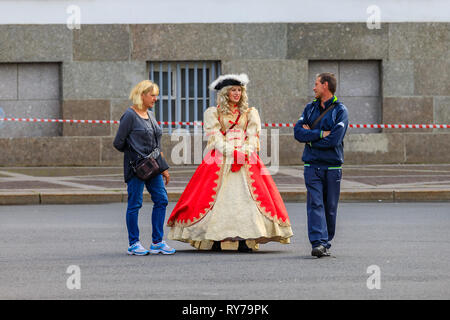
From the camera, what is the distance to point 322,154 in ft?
29.0

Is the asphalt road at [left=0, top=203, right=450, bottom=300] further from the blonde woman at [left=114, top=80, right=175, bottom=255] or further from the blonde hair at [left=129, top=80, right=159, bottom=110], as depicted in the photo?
the blonde hair at [left=129, top=80, right=159, bottom=110]

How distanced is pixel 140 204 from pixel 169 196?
594 centimetres

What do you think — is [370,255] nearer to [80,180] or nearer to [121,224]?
[121,224]

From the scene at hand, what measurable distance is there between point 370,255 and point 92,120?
1311 centimetres

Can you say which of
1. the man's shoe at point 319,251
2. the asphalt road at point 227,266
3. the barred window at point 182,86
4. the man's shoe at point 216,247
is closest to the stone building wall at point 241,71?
the barred window at point 182,86

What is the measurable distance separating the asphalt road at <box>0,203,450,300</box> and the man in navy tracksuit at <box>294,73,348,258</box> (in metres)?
0.30

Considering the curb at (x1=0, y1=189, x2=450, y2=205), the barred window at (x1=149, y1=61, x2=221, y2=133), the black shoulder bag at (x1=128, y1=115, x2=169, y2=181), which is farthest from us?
the barred window at (x1=149, y1=61, x2=221, y2=133)

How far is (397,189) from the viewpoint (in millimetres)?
15398

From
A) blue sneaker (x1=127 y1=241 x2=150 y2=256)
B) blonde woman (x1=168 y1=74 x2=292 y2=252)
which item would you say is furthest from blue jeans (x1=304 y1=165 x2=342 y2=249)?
blue sneaker (x1=127 y1=241 x2=150 y2=256)

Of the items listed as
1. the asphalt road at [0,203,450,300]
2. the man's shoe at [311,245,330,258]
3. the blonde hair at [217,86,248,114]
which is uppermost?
the blonde hair at [217,86,248,114]

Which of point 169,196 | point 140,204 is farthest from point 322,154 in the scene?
point 169,196

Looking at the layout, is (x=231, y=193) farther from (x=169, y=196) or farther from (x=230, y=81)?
(x=169, y=196)

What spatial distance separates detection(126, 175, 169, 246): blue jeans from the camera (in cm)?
922
